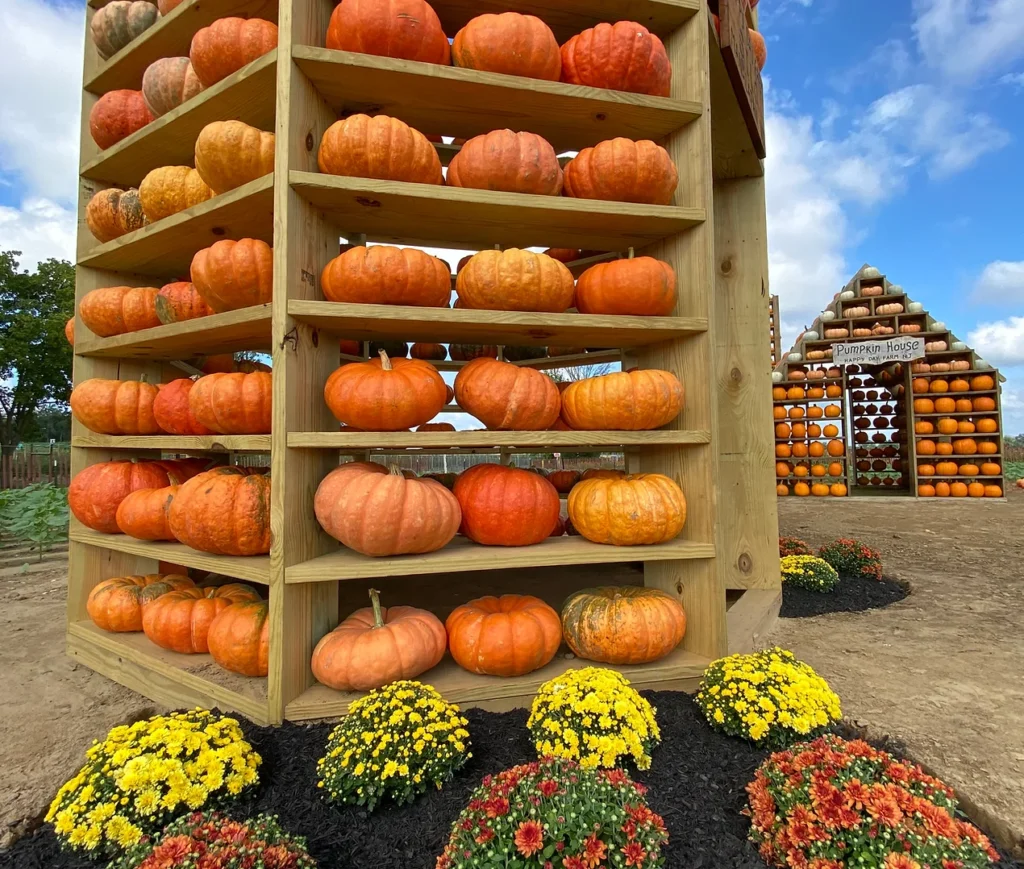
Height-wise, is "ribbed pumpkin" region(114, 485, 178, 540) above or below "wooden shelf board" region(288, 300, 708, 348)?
below

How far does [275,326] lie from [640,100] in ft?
5.83

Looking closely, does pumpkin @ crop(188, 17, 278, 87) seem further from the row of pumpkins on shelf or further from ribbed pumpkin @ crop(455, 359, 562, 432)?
the row of pumpkins on shelf

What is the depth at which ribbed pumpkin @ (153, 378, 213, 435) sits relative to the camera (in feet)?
8.44

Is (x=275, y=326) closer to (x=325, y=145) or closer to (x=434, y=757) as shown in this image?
(x=325, y=145)

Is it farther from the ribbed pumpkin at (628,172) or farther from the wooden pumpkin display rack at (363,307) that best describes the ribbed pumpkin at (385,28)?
the ribbed pumpkin at (628,172)

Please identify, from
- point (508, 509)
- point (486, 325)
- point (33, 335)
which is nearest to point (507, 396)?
point (486, 325)

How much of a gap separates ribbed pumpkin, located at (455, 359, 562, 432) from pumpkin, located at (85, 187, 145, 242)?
2.00m

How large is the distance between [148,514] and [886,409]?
Result: 1425 centimetres

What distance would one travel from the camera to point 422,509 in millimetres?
2064

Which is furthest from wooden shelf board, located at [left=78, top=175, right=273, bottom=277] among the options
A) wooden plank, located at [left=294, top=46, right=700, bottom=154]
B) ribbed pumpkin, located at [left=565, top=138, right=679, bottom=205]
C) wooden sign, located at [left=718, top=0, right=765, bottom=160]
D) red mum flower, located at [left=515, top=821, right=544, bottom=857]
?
wooden sign, located at [left=718, top=0, right=765, bottom=160]

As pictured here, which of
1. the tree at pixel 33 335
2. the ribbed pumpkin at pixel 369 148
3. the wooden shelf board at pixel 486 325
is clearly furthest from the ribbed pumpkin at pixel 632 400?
the tree at pixel 33 335

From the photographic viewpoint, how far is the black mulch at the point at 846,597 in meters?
3.73

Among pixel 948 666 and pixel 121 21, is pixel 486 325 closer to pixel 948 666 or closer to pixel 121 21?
pixel 948 666

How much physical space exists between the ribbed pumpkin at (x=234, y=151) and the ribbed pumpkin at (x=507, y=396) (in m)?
1.20
